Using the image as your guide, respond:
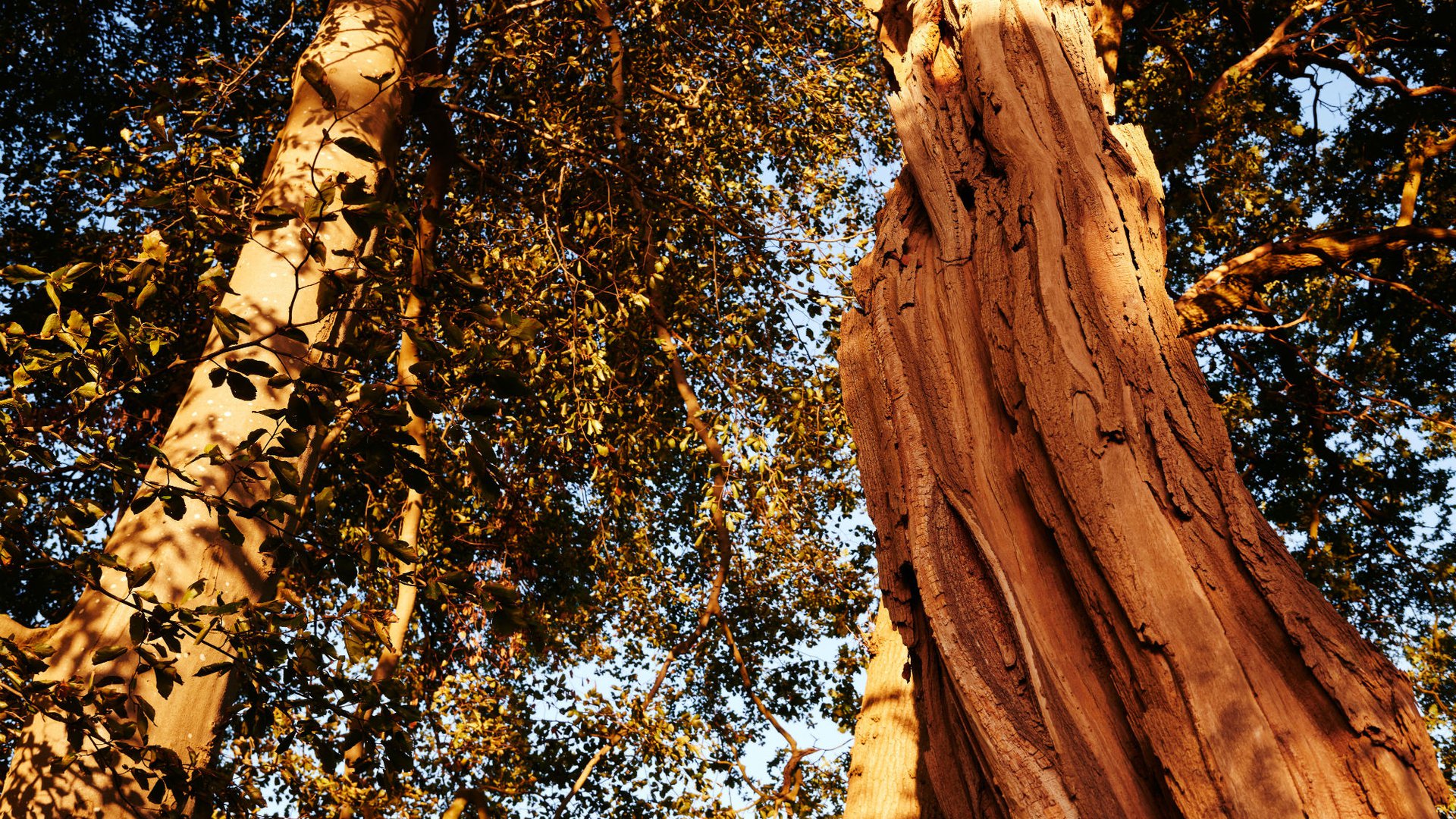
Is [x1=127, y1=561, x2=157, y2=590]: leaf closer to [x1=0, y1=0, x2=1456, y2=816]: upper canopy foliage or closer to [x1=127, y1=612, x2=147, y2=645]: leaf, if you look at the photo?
[x1=127, y1=612, x2=147, y2=645]: leaf

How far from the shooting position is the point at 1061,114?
301 cm

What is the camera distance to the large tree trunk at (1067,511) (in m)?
1.80

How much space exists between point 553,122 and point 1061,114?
14.6ft

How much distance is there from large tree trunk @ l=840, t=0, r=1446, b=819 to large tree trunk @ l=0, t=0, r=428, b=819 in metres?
1.63

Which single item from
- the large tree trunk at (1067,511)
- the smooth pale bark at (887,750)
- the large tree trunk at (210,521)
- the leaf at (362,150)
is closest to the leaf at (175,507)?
the large tree trunk at (210,521)

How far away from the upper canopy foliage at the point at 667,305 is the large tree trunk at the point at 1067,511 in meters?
2.77

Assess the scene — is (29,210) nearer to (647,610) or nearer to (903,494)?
(647,610)

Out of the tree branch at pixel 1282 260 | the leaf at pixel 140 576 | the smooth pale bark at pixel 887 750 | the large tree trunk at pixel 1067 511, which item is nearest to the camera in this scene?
the large tree trunk at pixel 1067 511

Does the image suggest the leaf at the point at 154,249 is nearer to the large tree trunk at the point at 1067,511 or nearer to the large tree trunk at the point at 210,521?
the large tree trunk at the point at 210,521

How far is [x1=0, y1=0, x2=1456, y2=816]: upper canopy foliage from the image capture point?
244 inches

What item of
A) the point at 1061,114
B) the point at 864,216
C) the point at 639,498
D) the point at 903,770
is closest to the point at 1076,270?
the point at 1061,114

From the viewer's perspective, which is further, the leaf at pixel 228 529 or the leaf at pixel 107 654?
the leaf at pixel 228 529

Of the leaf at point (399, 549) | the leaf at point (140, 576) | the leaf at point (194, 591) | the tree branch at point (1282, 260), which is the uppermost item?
the tree branch at point (1282, 260)

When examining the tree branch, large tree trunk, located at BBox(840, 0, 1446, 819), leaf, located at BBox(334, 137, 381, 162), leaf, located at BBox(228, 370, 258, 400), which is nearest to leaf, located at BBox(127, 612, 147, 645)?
leaf, located at BBox(228, 370, 258, 400)
